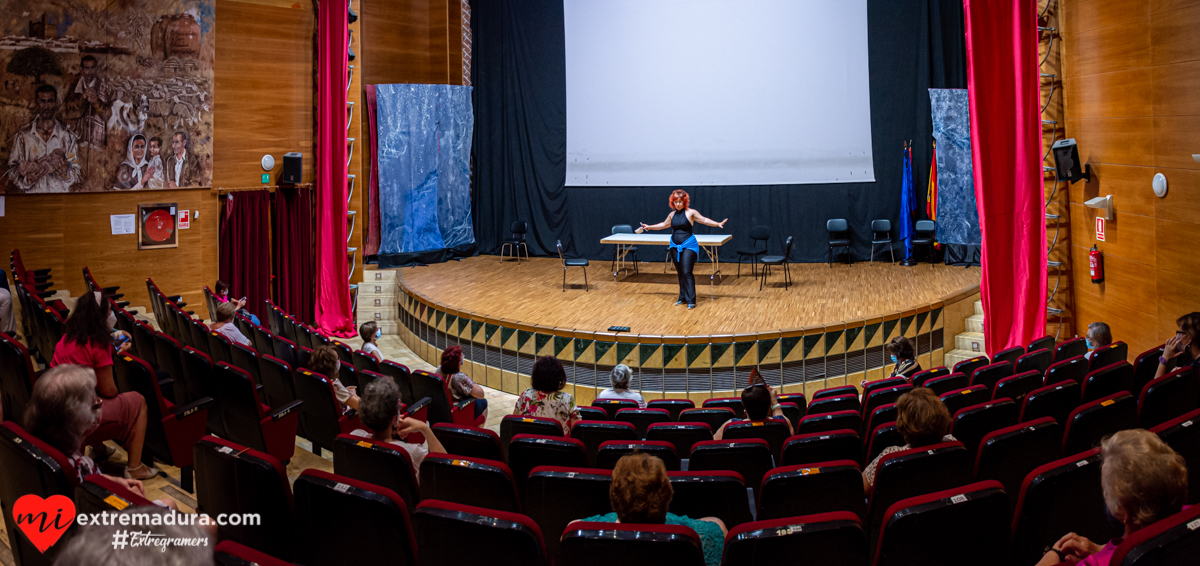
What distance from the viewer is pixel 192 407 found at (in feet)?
12.6

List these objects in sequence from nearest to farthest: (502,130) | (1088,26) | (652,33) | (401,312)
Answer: (1088,26) < (401,312) < (652,33) < (502,130)

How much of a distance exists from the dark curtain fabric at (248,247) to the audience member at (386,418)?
700 cm

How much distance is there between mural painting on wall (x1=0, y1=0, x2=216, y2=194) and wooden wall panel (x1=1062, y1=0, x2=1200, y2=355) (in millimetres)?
9029

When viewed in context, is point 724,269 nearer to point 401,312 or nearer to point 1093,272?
point 401,312

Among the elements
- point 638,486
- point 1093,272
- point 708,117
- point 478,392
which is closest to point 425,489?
point 638,486

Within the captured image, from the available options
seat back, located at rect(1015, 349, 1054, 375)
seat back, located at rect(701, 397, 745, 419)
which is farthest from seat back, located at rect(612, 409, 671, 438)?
seat back, located at rect(1015, 349, 1054, 375)

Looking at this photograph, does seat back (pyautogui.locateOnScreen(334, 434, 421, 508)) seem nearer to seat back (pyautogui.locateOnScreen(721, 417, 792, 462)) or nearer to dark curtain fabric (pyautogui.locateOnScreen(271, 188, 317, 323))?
seat back (pyautogui.locateOnScreen(721, 417, 792, 462))

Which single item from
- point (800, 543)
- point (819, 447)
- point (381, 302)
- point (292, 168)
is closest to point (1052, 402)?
point (819, 447)

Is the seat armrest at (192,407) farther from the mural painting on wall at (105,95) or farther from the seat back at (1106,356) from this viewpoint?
the mural painting on wall at (105,95)

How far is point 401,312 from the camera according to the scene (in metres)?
10.7

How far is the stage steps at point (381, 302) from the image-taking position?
11.0 m

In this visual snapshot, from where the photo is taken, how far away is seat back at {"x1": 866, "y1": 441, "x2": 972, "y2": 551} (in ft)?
8.55

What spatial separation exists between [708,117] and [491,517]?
1210 centimetres

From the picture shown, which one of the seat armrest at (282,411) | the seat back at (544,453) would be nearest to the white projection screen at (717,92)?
the seat armrest at (282,411)
